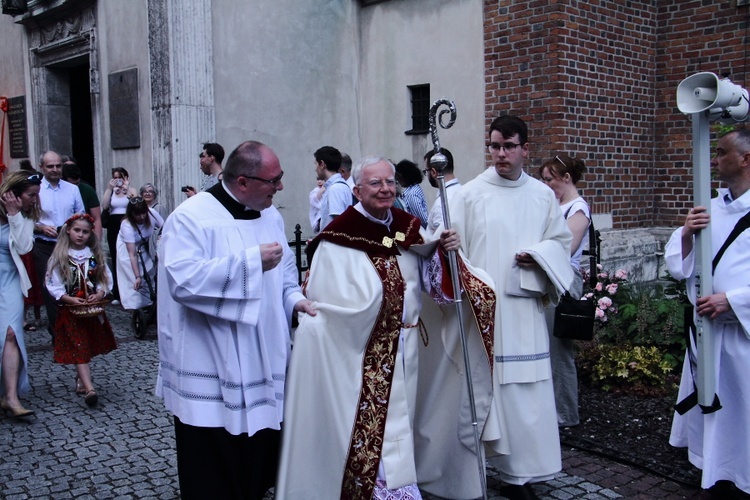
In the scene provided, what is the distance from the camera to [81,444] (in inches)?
210

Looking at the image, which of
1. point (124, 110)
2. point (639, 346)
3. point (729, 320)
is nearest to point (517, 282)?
point (729, 320)

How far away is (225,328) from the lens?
340 cm

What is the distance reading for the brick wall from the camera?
879cm

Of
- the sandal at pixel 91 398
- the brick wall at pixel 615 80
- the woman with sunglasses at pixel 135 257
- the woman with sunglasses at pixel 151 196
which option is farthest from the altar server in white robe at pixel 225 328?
the woman with sunglasses at pixel 151 196

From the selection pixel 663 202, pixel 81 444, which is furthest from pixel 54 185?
pixel 663 202

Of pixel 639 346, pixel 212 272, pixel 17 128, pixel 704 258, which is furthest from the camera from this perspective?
pixel 17 128

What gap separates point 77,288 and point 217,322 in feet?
10.6

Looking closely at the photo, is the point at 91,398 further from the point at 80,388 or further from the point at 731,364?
the point at 731,364

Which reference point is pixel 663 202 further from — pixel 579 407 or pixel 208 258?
pixel 208 258

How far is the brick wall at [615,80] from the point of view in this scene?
28.8 ft

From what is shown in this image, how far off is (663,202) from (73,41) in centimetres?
922

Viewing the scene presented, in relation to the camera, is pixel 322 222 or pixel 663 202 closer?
pixel 322 222

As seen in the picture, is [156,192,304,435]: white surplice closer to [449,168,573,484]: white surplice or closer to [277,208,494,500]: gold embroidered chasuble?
[277,208,494,500]: gold embroidered chasuble

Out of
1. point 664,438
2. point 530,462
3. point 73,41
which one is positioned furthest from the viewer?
point 73,41
